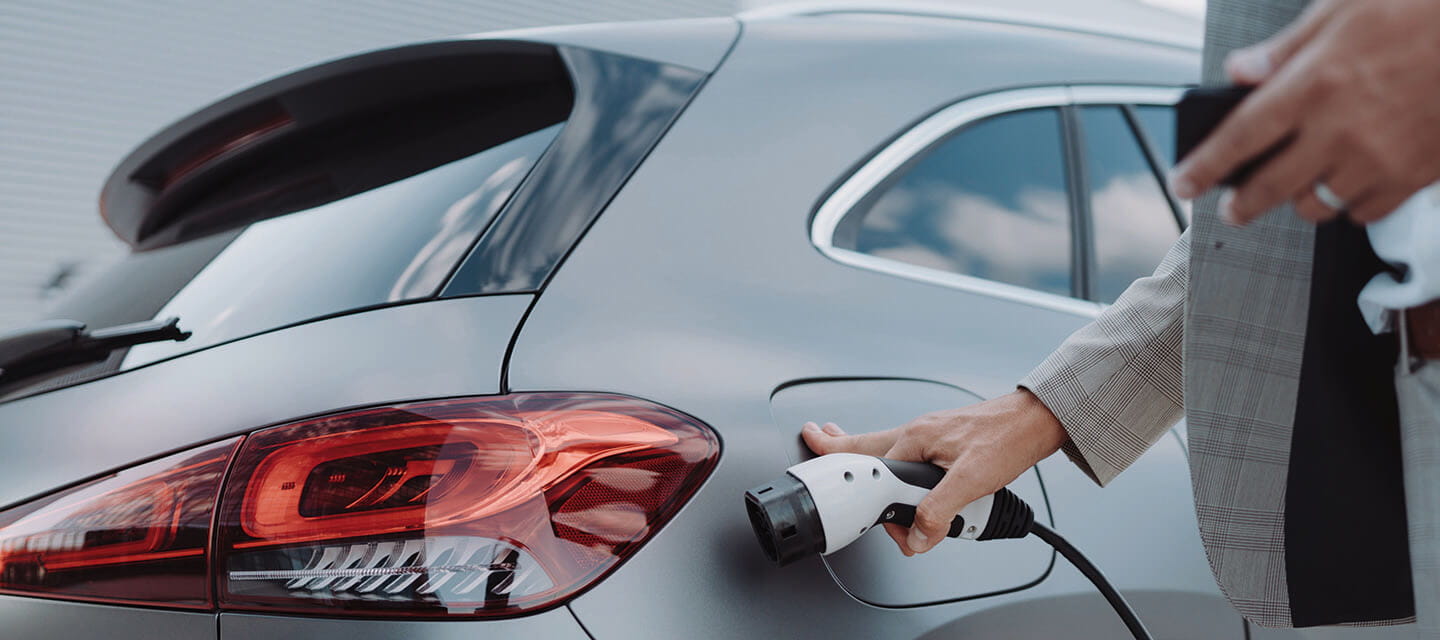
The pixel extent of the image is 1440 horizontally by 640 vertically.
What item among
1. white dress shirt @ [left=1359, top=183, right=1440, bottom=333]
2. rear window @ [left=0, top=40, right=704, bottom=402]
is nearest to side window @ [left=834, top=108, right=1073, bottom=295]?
rear window @ [left=0, top=40, right=704, bottom=402]

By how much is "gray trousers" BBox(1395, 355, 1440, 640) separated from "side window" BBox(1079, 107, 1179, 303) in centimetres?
82

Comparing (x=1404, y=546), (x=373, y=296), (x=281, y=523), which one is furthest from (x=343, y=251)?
(x=1404, y=546)

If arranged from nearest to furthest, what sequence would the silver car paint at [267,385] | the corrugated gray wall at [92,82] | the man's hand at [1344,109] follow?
the man's hand at [1344,109] < the silver car paint at [267,385] < the corrugated gray wall at [92,82]

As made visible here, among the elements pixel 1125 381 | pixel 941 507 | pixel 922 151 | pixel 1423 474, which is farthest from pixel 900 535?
pixel 922 151

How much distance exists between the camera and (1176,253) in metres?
1.11

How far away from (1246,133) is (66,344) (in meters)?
1.21

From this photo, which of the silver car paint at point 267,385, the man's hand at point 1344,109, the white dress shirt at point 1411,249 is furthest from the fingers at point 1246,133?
the silver car paint at point 267,385

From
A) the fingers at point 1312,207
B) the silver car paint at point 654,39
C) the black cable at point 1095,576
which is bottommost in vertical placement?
the black cable at point 1095,576

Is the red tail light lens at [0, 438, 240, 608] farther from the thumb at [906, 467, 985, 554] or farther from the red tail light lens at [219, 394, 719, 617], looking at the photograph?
the thumb at [906, 467, 985, 554]

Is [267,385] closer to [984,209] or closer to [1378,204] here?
[1378,204]

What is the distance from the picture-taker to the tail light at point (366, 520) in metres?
0.90

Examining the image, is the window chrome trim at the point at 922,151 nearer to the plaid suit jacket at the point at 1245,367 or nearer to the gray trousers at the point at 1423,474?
the plaid suit jacket at the point at 1245,367

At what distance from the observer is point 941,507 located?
1048 millimetres

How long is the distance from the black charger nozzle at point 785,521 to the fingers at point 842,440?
10 centimetres
